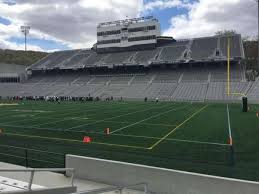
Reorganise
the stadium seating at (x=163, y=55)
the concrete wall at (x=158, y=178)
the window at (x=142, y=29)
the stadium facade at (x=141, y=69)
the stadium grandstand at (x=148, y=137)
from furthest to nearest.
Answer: the window at (x=142, y=29)
the stadium seating at (x=163, y=55)
the stadium facade at (x=141, y=69)
the stadium grandstand at (x=148, y=137)
the concrete wall at (x=158, y=178)

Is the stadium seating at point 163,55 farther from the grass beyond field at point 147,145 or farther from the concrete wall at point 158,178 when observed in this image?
the concrete wall at point 158,178

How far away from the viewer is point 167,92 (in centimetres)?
5591

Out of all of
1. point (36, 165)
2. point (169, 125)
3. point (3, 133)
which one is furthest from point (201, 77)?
point (36, 165)

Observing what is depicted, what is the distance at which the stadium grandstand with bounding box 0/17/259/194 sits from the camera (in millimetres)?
7641

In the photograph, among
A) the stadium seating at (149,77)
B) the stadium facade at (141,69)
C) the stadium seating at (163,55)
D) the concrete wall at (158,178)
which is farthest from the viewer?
the stadium seating at (163,55)

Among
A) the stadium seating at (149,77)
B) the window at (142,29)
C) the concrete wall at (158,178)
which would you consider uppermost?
the window at (142,29)

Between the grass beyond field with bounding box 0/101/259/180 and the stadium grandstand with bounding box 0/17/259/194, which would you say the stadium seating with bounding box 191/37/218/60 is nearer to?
the stadium grandstand with bounding box 0/17/259/194

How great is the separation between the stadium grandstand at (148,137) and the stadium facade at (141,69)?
0.22 meters

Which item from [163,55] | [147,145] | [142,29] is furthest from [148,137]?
[142,29]

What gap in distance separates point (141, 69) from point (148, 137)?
54315 mm

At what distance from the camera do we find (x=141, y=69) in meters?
69.8

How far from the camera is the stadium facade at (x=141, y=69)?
56094 mm

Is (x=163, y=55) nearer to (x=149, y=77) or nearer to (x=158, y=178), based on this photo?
(x=149, y=77)

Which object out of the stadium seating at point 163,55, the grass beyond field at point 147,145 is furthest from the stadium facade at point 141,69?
the grass beyond field at point 147,145
